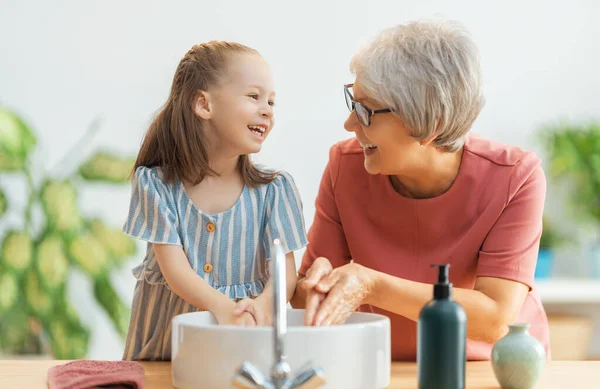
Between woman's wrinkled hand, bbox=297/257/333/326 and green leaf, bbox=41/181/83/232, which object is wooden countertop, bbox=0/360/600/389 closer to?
woman's wrinkled hand, bbox=297/257/333/326

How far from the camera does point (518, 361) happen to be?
4.42ft

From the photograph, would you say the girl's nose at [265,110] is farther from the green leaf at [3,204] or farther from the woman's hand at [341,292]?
the green leaf at [3,204]

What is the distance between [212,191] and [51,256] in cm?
249

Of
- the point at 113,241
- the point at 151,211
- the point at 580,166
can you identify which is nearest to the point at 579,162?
the point at 580,166

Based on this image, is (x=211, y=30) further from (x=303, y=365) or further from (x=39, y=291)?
(x=303, y=365)

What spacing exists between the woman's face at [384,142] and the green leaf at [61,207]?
8.36 ft

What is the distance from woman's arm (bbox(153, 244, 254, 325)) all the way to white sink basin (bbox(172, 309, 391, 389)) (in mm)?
231

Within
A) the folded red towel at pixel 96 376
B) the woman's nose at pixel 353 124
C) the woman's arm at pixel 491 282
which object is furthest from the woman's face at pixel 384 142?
the folded red towel at pixel 96 376

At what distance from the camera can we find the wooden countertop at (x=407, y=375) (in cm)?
142

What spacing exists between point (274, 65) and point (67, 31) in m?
1.15

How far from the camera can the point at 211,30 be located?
14.7 ft

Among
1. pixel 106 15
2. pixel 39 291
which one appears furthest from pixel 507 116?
pixel 39 291

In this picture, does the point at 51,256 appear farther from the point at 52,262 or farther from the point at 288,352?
the point at 288,352

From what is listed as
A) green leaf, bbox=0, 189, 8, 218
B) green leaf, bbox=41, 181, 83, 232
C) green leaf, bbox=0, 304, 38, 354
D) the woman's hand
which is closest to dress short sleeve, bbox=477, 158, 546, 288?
the woman's hand
